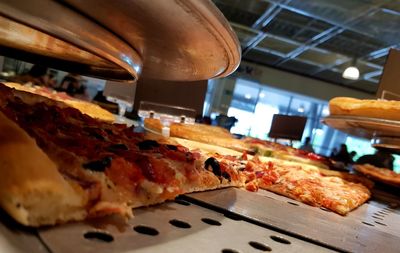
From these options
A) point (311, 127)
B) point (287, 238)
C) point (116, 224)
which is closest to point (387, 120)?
point (287, 238)

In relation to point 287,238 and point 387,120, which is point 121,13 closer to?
point 287,238

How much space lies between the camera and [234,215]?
91 cm

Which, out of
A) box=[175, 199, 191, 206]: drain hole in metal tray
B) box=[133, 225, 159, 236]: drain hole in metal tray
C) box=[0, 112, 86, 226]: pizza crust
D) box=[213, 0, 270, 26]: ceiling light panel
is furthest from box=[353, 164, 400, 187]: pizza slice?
box=[213, 0, 270, 26]: ceiling light panel

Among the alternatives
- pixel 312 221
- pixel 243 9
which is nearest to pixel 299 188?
pixel 312 221

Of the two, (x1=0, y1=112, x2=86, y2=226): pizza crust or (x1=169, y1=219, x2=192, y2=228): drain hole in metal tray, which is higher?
(x1=0, y1=112, x2=86, y2=226): pizza crust

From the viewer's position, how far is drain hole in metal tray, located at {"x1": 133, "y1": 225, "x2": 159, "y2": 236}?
0.64 meters

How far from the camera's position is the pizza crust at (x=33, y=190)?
1.73 feet

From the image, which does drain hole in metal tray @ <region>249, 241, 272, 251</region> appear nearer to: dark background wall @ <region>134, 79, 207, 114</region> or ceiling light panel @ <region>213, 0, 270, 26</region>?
dark background wall @ <region>134, 79, 207, 114</region>

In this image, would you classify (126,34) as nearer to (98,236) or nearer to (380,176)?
(98,236)

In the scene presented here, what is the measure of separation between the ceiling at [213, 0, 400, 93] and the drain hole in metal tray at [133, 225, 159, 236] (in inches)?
232

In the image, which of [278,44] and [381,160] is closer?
[381,160]

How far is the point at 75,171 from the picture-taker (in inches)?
26.9

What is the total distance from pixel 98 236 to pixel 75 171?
6.1 inches

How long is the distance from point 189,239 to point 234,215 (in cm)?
28
